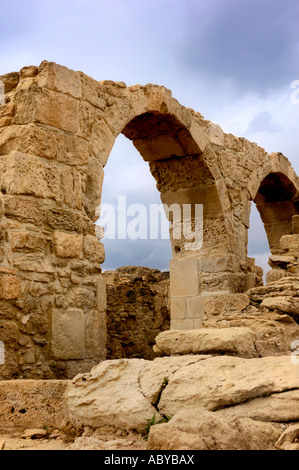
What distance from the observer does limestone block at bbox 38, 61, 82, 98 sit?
4.05 m

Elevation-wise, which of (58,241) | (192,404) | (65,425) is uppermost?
(58,241)

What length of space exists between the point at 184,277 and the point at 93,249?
225 centimetres

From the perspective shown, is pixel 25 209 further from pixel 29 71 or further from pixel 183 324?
pixel 183 324

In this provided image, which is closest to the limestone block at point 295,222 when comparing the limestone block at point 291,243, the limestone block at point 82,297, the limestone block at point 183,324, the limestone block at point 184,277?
the limestone block at point 291,243

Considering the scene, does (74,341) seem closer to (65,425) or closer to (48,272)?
(48,272)

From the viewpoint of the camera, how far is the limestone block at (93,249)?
4.19 metres

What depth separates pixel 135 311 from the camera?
7746 millimetres

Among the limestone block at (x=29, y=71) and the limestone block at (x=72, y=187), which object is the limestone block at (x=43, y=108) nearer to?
the limestone block at (x=29, y=71)

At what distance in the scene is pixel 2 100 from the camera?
163 inches

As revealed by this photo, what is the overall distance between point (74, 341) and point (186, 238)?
2878 millimetres

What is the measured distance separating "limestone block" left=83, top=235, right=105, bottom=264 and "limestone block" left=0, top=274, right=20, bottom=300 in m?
0.72

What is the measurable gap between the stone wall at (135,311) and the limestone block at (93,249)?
10.9 feet

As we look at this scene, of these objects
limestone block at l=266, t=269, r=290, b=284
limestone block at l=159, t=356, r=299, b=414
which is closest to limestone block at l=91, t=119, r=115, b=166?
limestone block at l=266, t=269, r=290, b=284
